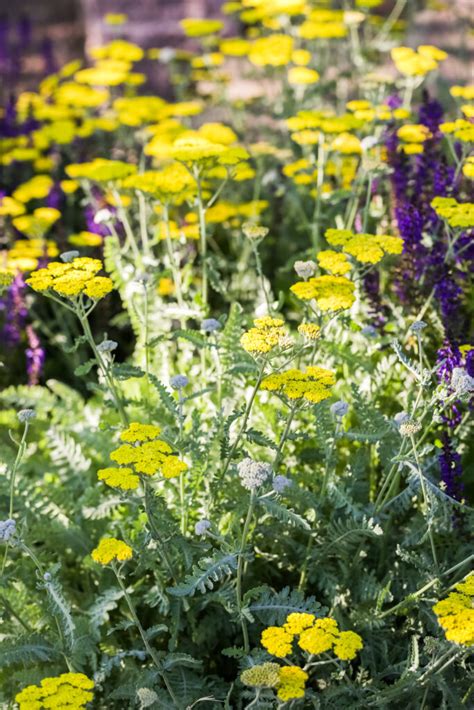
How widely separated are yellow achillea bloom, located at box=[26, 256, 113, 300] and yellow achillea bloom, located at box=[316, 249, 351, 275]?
54 centimetres

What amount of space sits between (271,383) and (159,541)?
17.2 inches

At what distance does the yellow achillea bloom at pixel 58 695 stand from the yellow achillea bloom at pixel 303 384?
688 mm

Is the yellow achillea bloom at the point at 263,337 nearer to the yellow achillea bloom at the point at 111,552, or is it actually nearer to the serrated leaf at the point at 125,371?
the serrated leaf at the point at 125,371

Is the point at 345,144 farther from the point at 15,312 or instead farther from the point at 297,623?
the point at 297,623

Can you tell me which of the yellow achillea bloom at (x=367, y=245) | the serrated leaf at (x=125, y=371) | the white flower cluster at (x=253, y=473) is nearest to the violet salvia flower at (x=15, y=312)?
the serrated leaf at (x=125, y=371)

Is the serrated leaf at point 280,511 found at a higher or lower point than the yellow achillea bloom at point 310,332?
lower

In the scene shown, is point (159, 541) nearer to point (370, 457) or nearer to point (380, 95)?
point (370, 457)

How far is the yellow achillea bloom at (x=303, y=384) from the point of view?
194 centimetres

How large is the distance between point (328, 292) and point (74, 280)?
589 mm

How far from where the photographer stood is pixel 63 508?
2.82 meters

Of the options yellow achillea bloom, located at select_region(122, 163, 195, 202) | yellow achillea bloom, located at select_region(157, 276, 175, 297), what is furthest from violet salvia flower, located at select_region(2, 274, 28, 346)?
yellow achillea bloom, located at select_region(122, 163, 195, 202)

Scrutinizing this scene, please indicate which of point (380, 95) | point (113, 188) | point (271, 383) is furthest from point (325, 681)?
point (380, 95)

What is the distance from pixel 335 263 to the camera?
233 centimetres

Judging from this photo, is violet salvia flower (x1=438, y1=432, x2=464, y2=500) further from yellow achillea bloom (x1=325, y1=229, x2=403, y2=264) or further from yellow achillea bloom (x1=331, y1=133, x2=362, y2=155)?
yellow achillea bloom (x1=331, y1=133, x2=362, y2=155)
